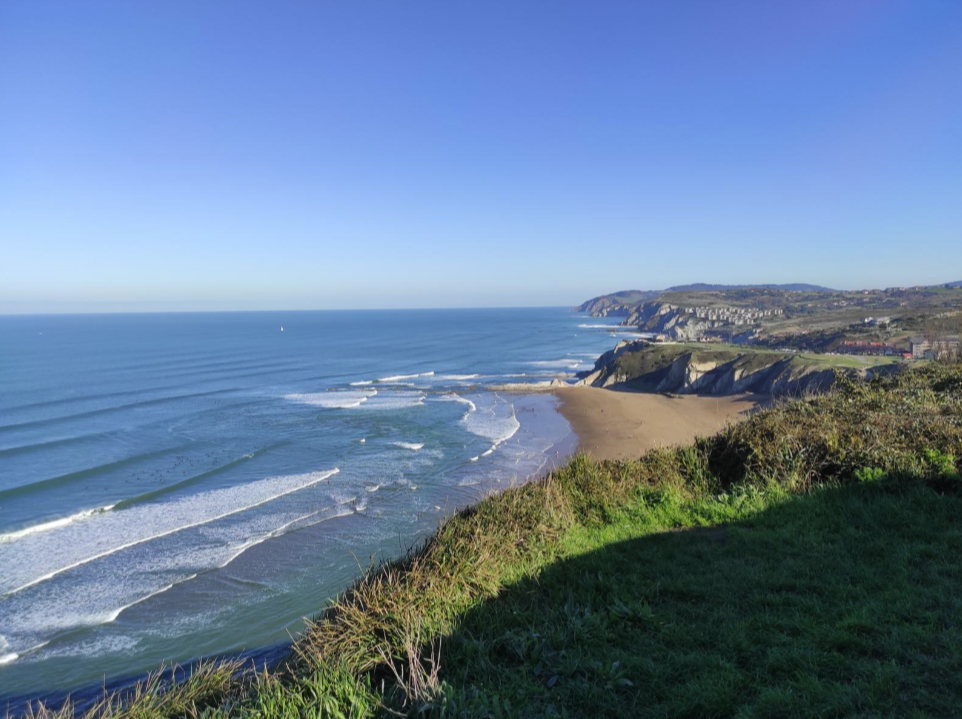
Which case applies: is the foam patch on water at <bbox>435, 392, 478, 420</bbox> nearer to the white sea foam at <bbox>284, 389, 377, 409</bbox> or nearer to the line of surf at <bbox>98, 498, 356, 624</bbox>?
the white sea foam at <bbox>284, 389, 377, 409</bbox>

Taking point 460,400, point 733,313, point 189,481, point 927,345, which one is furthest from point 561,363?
point 733,313

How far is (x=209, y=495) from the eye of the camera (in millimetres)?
19562

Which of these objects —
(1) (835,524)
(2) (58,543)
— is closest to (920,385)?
(1) (835,524)

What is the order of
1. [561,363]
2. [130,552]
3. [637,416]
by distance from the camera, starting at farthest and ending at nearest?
[561,363], [637,416], [130,552]

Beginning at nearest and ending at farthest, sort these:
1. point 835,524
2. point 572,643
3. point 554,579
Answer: point 572,643, point 554,579, point 835,524

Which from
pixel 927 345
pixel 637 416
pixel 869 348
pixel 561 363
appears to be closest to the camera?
pixel 637 416

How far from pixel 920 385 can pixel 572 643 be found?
13029mm

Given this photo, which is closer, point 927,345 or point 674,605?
point 674,605

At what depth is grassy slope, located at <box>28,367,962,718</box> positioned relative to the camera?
418 cm

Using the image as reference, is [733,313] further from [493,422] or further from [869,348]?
[493,422]

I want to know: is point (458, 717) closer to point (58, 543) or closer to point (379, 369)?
point (58, 543)

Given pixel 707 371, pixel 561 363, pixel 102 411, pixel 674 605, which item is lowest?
pixel 561 363

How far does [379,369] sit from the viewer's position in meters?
57.3

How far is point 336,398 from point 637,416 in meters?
20.6
